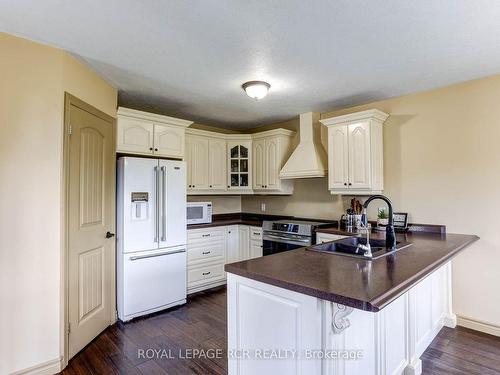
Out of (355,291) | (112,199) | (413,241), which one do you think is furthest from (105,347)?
(413,241)

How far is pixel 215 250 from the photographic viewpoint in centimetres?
414

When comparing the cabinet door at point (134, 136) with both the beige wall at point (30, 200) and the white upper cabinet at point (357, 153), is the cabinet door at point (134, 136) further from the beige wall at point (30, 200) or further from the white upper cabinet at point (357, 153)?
the white upper cabinet at point (357, 153)

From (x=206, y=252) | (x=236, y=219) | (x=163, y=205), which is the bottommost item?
(x=206, y=252)

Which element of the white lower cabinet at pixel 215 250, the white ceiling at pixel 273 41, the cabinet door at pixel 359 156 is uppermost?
the white ceiling at pixel 273 41

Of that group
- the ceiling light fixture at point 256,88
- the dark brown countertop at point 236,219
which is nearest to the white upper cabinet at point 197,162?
the dark brown countertop at point 236,219

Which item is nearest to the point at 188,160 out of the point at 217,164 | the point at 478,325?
the point at 217,164

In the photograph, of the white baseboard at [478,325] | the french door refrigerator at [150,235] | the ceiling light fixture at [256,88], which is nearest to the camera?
the white baseboard at [478,325]

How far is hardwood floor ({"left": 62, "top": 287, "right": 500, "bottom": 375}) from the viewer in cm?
223

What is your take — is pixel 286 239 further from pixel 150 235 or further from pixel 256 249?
pixel 150 235

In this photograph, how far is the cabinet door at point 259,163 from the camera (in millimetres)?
4516

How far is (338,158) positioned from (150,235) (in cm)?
240

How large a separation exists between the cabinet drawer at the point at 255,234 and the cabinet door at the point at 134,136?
5.89 ft

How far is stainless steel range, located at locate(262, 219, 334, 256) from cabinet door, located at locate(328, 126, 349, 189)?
583mm

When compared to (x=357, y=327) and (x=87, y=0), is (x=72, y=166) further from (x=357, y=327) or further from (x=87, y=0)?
(x=357, y=327)
